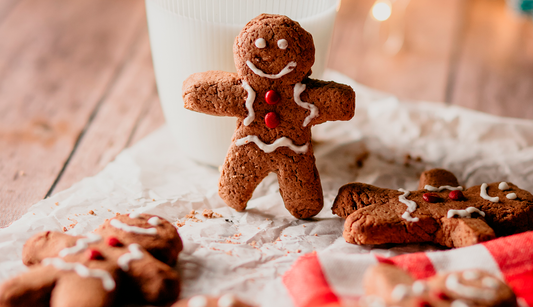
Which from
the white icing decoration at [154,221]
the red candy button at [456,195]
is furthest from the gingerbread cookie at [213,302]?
the red candy button at [456,195]

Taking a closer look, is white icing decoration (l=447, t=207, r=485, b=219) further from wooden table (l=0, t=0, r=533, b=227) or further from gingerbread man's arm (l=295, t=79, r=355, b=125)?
wooden table (l=0, t=0, r=533, b=227)

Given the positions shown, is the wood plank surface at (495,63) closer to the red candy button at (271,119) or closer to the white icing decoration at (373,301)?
the red candy button at (271,119)

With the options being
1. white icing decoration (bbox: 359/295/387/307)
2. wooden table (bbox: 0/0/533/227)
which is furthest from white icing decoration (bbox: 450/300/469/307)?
wooden table (bbox: 0/0/533/227)

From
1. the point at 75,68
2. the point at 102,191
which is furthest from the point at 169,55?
the point at 75,68

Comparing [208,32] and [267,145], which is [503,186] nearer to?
[267,145]

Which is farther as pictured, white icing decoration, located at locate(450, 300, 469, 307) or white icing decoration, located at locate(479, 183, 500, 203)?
white icing decoration, located at locate(479, 183, 500, 203)

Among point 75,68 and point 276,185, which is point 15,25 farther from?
point 276,185

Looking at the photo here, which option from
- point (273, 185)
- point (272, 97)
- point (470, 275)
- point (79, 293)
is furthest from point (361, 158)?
point (79, 293)
